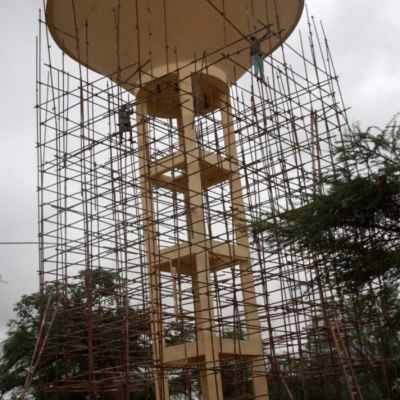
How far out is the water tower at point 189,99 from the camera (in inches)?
487

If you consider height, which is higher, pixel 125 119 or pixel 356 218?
pixel 125 119

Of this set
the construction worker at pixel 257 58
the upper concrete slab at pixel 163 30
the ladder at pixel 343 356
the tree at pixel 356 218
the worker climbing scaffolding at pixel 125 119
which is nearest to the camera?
the tree at pixel 356 218

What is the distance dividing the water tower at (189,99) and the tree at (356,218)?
10.6ft

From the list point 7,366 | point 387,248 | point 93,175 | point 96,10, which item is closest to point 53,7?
point 96,10

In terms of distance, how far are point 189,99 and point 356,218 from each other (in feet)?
21.4

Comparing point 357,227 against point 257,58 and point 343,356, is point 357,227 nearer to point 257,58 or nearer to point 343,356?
point 343,356

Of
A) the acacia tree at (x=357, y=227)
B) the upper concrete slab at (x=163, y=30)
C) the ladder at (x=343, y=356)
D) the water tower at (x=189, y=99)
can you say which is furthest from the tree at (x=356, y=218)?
the upper concrete slab at (x=163, y=30)

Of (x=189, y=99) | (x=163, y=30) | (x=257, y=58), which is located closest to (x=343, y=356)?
(x=257, y=58)

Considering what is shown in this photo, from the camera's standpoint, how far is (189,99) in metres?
13.9

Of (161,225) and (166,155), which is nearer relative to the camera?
(161,225)

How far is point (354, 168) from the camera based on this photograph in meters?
8.55

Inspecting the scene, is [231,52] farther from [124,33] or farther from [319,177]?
[319,177]

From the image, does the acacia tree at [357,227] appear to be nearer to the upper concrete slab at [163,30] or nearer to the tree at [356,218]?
→ the tree at [356,218]

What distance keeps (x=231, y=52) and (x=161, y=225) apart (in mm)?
4093
